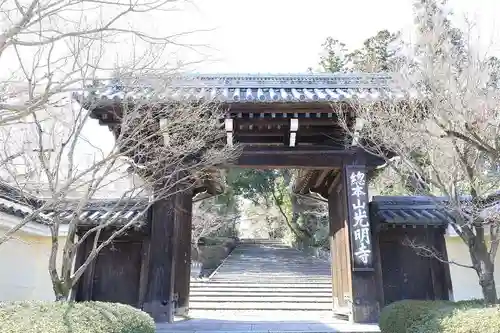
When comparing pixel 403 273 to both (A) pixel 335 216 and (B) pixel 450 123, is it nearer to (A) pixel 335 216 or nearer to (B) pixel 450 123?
(A) pixel 335 216

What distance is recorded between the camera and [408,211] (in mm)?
8703

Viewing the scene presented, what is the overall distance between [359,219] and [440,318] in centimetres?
280

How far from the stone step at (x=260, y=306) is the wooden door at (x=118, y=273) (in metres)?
4.68

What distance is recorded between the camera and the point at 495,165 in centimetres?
518

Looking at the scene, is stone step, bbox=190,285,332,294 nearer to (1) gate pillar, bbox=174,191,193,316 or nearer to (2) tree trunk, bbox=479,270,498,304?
(1) gate pillar, bbox=174,191,193,316

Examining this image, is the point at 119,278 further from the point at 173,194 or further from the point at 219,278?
the point at 219,278

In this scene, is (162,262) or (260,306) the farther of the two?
(260,306)

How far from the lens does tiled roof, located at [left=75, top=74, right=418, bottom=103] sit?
6020 millimetres

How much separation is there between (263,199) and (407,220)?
23.0 m

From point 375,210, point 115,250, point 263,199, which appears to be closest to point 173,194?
point 115,250

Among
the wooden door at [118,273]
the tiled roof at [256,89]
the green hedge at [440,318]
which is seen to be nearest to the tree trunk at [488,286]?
the green hedge at [440,318]

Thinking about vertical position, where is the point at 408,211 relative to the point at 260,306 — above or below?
above

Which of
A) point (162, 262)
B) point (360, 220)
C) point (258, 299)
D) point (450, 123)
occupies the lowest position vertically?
point (258, 299)

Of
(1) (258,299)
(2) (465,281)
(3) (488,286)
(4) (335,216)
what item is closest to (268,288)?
(1) (258,299)
